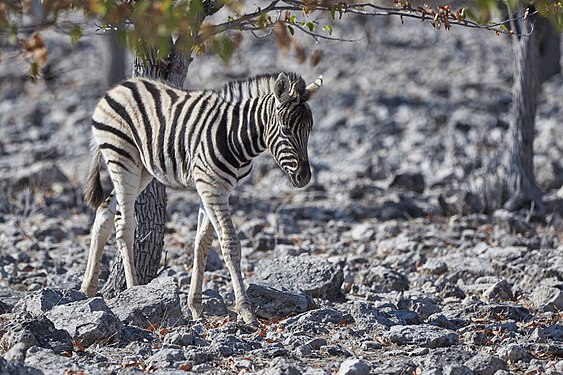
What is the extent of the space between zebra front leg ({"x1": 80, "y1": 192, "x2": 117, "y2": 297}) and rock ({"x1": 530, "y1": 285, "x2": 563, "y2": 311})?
Result: 143 inches

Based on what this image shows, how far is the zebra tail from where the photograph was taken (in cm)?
891

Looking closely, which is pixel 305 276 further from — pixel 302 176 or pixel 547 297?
pixel 547 297

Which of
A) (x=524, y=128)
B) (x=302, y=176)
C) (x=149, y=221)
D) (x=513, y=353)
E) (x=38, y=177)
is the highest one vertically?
(x=524, y=128)

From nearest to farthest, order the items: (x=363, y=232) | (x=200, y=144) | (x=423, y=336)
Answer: (x=423, y=336)
(x=200, y=144)
(x=363, y=232)

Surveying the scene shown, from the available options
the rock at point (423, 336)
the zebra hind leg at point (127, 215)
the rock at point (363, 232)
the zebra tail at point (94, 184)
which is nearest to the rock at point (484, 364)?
the rock at point (423, 336)

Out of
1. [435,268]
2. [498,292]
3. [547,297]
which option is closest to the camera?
[547,297]

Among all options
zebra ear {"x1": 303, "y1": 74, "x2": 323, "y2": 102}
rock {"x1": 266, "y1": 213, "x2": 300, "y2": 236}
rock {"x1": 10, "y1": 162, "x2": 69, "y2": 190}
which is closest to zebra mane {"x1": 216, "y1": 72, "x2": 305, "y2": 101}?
zebra ear {"x1": 303, "y1": 74, "x2": 323, "y2": 102}

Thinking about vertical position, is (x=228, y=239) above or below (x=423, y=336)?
above

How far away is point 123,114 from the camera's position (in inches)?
329

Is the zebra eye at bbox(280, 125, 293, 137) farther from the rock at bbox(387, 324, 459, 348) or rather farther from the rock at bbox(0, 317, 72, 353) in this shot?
the rock at bbox(0, 317, 72, 353)

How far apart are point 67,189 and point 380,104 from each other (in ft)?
26.5

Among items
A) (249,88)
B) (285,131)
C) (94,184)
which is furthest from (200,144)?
(94,184)

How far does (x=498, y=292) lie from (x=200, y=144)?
116 inches

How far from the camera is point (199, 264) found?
8125 millimetres
